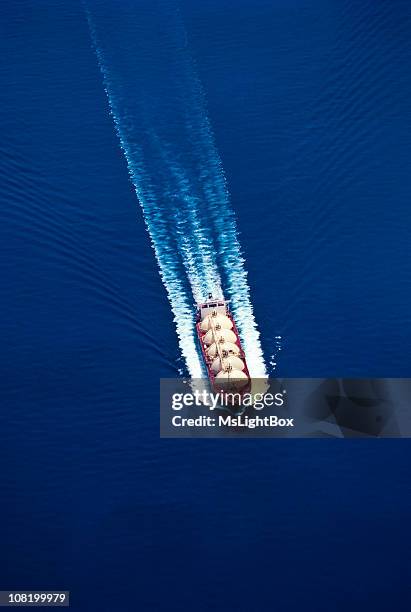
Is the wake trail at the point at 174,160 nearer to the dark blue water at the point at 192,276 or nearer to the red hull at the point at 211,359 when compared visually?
the dark blue water at the point at 192,276

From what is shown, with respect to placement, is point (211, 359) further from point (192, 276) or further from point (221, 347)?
point (192, 276)

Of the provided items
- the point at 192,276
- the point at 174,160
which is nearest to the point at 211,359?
the point at 192,276

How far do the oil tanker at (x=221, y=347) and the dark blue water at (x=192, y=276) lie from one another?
2.55 feet

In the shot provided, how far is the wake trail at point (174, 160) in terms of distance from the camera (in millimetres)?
43375

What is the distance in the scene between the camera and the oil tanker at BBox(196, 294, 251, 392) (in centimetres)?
3941

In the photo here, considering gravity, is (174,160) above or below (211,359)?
above

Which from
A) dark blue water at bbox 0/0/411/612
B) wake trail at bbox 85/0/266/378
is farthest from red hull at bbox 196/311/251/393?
dark blue water at bbox 0/0/411/612

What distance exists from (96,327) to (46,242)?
15.7 ft

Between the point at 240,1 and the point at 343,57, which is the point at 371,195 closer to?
the point at 343,57

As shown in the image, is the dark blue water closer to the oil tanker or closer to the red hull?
the red hull

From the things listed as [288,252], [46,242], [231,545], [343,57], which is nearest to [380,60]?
[343,57]

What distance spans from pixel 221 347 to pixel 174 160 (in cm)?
1142

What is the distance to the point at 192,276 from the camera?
144ft

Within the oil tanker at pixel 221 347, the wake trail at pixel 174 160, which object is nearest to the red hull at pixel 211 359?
the oil tanker at pixel 221 347
